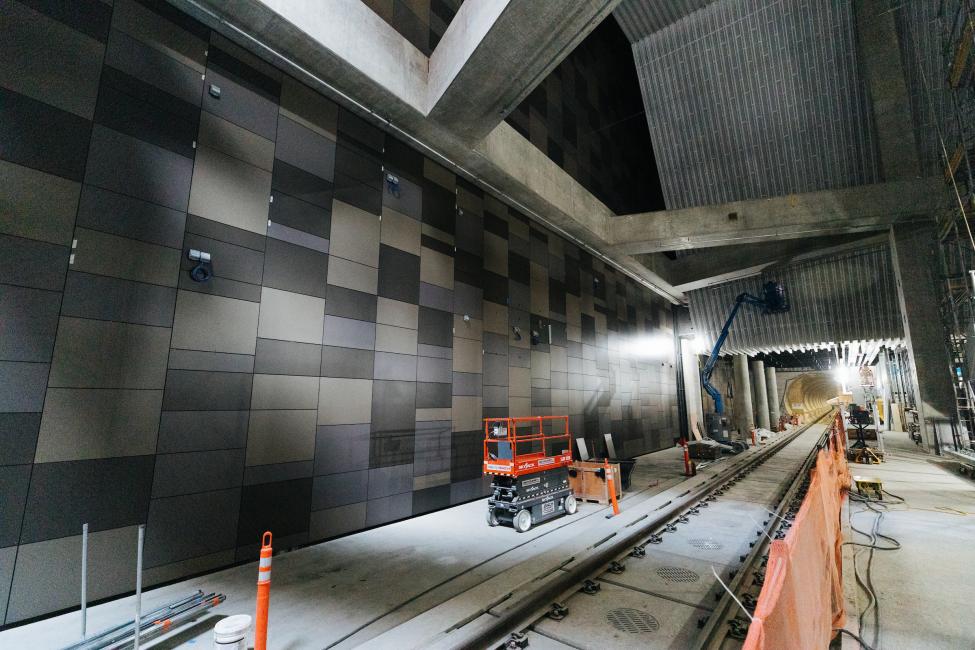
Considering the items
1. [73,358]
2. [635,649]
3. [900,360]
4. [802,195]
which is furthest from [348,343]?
[900,360]

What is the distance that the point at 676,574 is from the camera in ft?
17.1

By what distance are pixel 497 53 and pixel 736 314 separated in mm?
19245

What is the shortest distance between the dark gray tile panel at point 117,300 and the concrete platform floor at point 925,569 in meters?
8.35

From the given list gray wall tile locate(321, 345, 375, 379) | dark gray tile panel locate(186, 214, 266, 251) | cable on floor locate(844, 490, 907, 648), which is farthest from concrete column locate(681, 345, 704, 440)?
dark gray tile panel locate(186, 214, 266, 251)

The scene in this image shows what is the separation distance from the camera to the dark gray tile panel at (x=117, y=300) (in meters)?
4.95

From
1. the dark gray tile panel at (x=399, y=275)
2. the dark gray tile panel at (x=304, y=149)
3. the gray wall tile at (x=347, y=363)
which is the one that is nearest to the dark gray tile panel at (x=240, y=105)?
the dark gray tile panel at (x=304, y=149)

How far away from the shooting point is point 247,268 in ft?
21.2

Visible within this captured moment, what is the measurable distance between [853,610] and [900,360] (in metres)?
29.4

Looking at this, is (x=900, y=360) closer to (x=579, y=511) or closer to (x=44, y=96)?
(x=579, y=511)

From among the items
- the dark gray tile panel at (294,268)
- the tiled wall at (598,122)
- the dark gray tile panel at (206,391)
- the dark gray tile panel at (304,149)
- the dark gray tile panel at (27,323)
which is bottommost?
the dark gray tile panel at (206,391)

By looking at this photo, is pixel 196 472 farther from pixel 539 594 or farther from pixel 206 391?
pixel 539 594

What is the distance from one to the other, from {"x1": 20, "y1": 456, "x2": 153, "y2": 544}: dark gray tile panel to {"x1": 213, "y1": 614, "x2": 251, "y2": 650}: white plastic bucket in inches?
134

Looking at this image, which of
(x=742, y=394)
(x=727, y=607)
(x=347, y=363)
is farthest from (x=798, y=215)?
(x=742, y=394)

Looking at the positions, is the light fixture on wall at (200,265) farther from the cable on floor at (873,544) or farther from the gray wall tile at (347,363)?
the cable on floor at (873,544)
